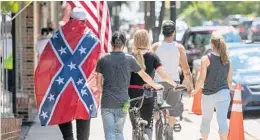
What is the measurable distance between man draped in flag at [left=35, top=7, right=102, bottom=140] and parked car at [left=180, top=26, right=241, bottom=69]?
1403 centimetres

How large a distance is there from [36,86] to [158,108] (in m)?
1.51

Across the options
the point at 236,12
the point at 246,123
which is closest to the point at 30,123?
the point at 246,123

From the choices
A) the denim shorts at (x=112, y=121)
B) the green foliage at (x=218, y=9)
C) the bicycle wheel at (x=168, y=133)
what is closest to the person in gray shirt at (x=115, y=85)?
the denim shorts at (x=112, y=121)

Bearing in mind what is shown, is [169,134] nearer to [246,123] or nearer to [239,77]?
[246,123]

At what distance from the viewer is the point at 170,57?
32.0ft

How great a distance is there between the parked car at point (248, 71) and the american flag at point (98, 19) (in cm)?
328

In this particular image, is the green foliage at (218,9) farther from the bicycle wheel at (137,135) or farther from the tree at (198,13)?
the bicycle wheel at (137,135)

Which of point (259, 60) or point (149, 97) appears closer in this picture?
point (149, 97)

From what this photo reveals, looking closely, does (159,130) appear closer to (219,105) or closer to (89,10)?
(219,105)

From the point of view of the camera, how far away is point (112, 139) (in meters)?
8.08

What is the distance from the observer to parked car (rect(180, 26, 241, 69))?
75.0 ft

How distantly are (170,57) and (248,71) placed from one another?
508cm

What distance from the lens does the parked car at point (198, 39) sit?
22.9 meters

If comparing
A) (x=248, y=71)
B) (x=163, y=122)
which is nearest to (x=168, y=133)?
(x=163, y=122)
